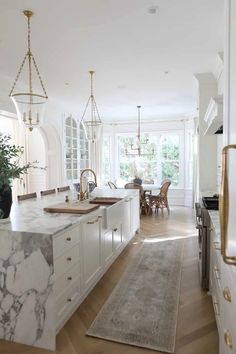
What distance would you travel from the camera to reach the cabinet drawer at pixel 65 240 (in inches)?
80.2

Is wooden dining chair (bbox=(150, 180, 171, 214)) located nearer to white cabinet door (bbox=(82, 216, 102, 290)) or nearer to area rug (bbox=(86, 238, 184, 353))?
area rug (bbox=(86, 238, 184, 353))

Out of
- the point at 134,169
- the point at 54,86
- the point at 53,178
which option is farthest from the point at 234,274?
the point at 134,169

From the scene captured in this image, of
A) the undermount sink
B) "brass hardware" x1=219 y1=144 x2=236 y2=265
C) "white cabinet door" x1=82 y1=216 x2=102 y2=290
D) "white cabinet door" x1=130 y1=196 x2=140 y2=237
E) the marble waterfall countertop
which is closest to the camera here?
"brass hardware" x1=219 y1=144 x2=236 y2=265

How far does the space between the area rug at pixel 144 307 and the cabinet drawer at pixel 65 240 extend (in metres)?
0.76

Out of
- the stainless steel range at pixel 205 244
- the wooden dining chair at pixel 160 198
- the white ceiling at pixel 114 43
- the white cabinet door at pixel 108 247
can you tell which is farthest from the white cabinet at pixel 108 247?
the wooden dining chair at pixel 160 198

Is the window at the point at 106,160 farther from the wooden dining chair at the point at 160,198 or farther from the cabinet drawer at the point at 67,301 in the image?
the cabinet drawer at the point at 67,301

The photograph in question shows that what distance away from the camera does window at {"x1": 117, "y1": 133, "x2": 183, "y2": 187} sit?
9.05 meters

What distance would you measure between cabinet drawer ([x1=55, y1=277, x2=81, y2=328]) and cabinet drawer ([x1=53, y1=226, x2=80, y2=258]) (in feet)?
1.22

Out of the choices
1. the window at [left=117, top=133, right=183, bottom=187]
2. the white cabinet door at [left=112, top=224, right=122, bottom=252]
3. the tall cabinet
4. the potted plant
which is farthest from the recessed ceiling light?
the window at [left=117, top=133, right=183, bottom=187]

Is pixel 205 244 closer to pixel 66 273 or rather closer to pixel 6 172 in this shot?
pixel 66 273

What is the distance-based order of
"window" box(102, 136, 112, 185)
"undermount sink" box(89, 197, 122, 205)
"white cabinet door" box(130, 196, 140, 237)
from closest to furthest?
"undermount sink" box(89, 197, 122, 205) → "white cabinet door" box(130, 196, 140, 237) → "window" box(102, 136, 112, 185)

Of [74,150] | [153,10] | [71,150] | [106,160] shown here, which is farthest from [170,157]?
[153,10]

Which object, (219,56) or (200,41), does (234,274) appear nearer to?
(200,41)

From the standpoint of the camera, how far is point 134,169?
30.9 ft
